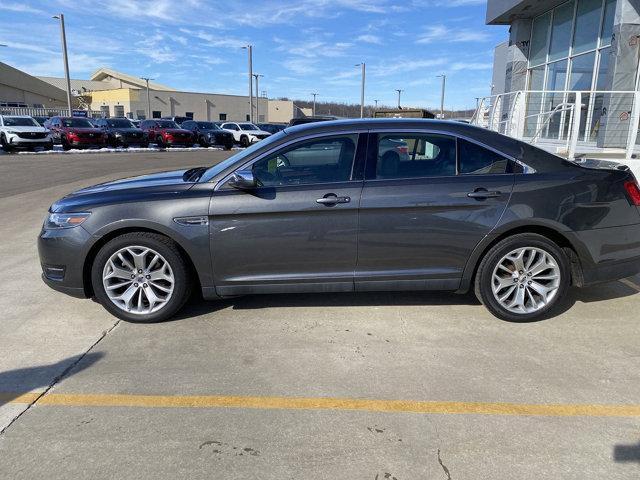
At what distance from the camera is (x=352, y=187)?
3965 millimetres

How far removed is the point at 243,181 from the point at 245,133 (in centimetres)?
2965

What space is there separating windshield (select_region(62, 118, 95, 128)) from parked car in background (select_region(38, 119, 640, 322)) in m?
24.7

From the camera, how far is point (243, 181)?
3857 millimetres

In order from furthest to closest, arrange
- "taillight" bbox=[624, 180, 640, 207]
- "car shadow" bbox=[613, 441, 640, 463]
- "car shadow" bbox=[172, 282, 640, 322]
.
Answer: "car shadow" bbox=[172, 282, 640, 322] → "taillight" bbox=[624, 180, 640, 207] → "car shadow" bbox=[613, 441, 640, 463]

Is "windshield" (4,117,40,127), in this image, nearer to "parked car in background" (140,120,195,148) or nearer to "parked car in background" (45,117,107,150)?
"parked car in background" (45,117,107,150)

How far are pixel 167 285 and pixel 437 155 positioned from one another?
8.27ft

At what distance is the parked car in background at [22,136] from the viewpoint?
23.1 meters

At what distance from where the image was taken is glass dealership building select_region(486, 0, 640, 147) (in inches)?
399

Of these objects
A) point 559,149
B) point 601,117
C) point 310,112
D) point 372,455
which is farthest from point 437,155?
point 310,112

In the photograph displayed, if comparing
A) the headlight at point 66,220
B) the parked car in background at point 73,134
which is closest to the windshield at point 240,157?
the headlight at point 66,220

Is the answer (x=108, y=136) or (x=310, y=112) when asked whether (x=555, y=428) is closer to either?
(x=108, y=136)

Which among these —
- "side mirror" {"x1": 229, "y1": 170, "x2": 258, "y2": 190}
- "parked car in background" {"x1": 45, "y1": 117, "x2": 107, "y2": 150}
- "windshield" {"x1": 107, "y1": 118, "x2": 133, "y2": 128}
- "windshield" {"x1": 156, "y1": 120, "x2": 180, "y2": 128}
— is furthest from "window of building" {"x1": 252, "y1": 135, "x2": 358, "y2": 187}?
"windshield" {"x1": 156, "y1": 120, "x2": 180, "y2": 128}

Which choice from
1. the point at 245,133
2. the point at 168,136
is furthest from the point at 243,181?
the point at 245,133

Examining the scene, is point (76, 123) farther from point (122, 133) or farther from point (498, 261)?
point (498, 261)
